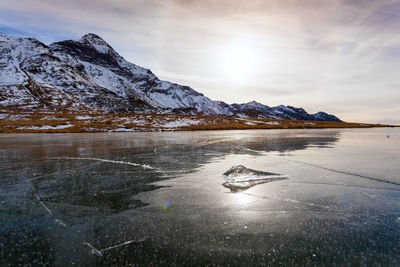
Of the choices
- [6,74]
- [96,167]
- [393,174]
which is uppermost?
[6,74]

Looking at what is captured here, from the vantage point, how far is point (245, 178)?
8750mm

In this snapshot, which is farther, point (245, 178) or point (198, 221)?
point (245, 178)

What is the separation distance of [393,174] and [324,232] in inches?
276

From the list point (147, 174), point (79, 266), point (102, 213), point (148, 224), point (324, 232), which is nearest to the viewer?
point (79, 266)

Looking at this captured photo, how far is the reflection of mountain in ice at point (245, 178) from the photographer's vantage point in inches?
312

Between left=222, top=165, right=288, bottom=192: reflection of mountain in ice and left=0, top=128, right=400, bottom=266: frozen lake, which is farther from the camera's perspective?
left=222, top=165, right=288, bottom=192: reflection of mountain in ice

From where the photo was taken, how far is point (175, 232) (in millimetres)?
4578

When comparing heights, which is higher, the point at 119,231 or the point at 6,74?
the point at 6,74

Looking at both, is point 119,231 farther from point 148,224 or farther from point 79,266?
point 79,266

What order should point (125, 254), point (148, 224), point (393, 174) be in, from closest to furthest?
point (125, 254) < point (148, 224) < point (393, 174)

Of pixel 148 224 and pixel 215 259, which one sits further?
pixel 148 224

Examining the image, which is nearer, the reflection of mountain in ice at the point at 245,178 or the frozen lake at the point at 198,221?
the frozen lake at the point at 198,221

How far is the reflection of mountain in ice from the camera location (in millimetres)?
7922

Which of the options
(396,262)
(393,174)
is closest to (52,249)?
(396,262)
